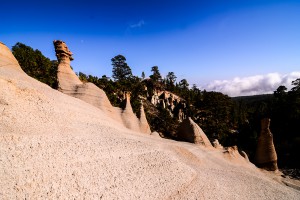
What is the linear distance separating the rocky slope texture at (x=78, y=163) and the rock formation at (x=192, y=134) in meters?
Result: 7.98

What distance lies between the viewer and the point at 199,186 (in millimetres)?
9000

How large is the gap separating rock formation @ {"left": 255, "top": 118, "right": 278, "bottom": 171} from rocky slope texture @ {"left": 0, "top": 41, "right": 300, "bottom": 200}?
12.0 metres

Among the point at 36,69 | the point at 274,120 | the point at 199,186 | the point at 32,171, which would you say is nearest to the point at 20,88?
the point at 32,171

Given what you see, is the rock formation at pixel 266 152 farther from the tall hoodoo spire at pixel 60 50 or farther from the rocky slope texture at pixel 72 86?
the tall hoodoo spire at pixel 60 50

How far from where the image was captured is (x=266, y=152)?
74.3 ft

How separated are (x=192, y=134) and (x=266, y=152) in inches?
377

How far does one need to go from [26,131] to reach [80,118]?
9.48ft

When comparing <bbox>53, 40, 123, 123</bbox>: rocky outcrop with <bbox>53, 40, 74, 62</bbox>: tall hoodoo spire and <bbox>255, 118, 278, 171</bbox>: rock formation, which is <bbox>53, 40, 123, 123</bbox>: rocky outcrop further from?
<bbox>255, 118, 278, 171</bbox>: rock formation

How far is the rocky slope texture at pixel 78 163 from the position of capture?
6.25 metres

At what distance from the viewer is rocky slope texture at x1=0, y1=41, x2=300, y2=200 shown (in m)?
6.25

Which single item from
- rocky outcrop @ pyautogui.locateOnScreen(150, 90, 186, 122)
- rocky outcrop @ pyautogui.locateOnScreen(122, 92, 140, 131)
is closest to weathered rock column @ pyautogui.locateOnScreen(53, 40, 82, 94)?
rocky outcrop @ pyautogui.locateOnScreen(122, 92, 140, 131)

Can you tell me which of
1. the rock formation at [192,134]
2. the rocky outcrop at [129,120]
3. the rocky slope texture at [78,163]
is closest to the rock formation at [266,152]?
the rock formation at [192,134]

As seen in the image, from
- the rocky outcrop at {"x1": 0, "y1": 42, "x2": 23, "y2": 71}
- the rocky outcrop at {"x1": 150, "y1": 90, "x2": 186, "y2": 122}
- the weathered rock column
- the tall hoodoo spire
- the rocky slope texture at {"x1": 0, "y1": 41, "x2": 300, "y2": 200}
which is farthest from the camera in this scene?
the rocky outcrop at {"x1": 150, "y1": 90, "x2": 186, "y2": 122}

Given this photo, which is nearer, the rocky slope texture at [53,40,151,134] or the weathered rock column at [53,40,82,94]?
the rocky slope texture at [53,40,151,134]
